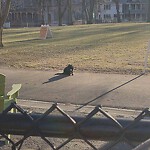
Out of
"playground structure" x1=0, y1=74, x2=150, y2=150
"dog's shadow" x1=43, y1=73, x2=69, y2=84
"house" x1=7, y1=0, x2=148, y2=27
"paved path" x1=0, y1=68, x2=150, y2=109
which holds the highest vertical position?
"house" x1=7, y1=0, x2=148, y2=27

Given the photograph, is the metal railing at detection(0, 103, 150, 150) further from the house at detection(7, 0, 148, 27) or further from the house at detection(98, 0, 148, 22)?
the house at detection(98, 0, 148, 22)

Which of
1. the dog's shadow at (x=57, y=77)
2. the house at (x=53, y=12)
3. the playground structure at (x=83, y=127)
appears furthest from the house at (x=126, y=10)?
the playground structure at (x=83, y=127)

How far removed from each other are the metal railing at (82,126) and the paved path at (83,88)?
4.95m

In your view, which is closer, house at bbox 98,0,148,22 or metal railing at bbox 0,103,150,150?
metal railing at bbox 0,103,150,150

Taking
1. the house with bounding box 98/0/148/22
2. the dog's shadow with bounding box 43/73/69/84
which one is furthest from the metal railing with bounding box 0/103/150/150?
the house with bounding box 98/0/148/22

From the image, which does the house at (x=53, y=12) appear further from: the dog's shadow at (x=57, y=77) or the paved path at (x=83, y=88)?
the paved path at (x=83, y=88)

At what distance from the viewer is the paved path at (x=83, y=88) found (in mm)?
6879

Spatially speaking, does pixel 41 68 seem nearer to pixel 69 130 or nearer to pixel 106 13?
pixel 69 130

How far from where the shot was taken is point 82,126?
5.16 ft

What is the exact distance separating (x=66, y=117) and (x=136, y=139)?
14.6 inches

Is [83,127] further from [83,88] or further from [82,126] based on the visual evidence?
[83,88]

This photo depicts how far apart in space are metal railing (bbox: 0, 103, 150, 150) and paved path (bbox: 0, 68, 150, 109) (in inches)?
195

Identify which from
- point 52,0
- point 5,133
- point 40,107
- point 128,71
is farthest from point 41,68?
point 52,0

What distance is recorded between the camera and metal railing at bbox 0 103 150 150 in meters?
1.54
